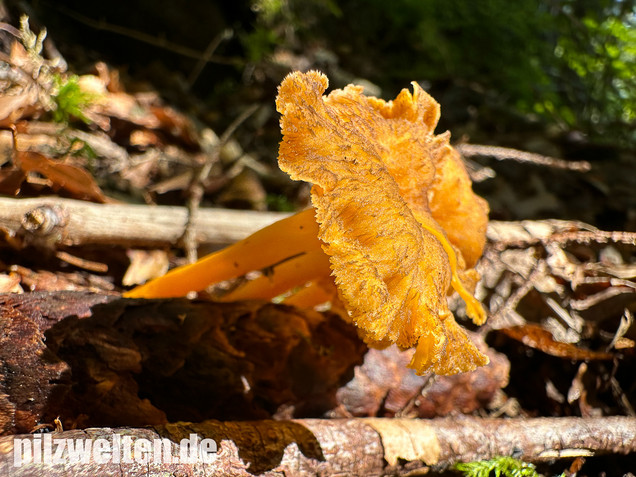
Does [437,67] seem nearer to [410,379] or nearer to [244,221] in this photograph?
[244,221]

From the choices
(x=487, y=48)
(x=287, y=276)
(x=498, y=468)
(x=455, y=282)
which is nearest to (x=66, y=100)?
(x=287, y=276)

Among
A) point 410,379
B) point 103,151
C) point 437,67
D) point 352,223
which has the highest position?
point 437,67

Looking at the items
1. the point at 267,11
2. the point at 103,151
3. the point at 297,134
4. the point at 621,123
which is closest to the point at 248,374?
the point at 297,134

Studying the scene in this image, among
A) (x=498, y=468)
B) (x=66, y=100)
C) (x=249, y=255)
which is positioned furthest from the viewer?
(x=66, y=100)

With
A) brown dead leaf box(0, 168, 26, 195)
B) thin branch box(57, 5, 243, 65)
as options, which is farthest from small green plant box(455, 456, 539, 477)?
thin branch box(57, 5, 243, 65)

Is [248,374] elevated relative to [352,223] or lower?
lower

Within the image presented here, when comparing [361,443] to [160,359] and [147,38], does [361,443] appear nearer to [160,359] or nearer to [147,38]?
[160,359]

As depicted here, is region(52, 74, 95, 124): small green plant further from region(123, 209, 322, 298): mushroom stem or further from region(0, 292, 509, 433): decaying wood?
region(0, 292, 509, 433): decaying wood
